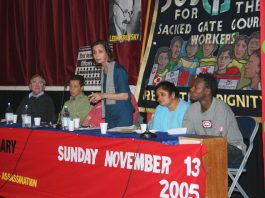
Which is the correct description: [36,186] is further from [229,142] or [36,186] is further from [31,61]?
[31,61]

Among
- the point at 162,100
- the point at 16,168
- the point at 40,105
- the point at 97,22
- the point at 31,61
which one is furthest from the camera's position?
the point at 31,61

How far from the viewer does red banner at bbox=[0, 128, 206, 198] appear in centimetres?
268

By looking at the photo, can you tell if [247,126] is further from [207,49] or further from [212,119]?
[207,49]

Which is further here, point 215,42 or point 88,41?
point 88,41

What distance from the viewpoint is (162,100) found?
353cm

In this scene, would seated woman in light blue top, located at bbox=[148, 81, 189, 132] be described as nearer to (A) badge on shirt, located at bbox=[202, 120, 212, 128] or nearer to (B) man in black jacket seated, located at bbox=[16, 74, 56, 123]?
(A) badge on shirt, located at bbox=[202, 120, 212, 128]

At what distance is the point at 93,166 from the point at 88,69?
2.38 m

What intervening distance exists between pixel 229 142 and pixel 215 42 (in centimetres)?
121

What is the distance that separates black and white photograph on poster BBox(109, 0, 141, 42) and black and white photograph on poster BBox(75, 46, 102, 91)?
373 mm

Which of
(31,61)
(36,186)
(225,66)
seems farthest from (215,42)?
(31,61)

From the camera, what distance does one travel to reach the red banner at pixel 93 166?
8.80 ft

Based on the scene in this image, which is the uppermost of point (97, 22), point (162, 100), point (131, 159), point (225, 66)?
point (97, 22)

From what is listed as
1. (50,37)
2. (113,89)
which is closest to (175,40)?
(113,89)

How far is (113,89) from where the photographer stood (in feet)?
12.2
